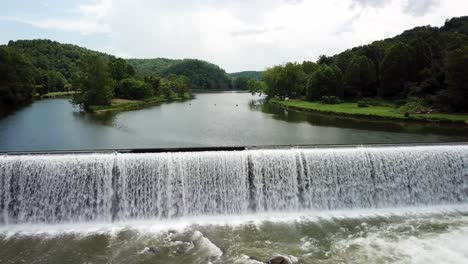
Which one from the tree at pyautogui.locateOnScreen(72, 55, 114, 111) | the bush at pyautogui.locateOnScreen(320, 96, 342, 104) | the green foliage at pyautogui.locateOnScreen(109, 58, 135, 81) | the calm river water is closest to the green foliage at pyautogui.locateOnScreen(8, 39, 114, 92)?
the green foliage at pyautogui.locateOnScreen(109, 58, 135, 81)

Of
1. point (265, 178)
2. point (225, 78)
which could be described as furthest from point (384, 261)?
point (225, 78)

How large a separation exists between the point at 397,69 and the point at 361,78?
18.3ft

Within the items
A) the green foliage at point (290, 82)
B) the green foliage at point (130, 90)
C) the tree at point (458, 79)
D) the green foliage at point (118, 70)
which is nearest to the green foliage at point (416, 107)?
the tree at point (458, 79)

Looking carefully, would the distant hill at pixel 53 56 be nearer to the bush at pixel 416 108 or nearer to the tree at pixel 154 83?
the tree at pixel 154 83

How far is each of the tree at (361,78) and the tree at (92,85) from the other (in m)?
31.6

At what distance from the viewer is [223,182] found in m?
14.2

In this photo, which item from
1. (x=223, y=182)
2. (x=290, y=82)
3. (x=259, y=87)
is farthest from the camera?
(x=259, y=87)

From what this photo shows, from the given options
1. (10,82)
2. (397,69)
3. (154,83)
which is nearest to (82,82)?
(10,82)

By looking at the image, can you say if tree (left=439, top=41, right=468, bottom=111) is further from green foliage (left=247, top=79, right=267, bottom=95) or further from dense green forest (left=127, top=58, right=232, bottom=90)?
dense green forest (left=127, top=58, right=232, bottom=90)

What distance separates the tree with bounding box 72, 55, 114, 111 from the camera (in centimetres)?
4472

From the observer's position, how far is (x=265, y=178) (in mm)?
14477

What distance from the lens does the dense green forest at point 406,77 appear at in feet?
107

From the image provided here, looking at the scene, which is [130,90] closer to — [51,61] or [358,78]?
[358,78]

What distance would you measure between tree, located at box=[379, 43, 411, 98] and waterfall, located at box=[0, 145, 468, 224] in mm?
31504
